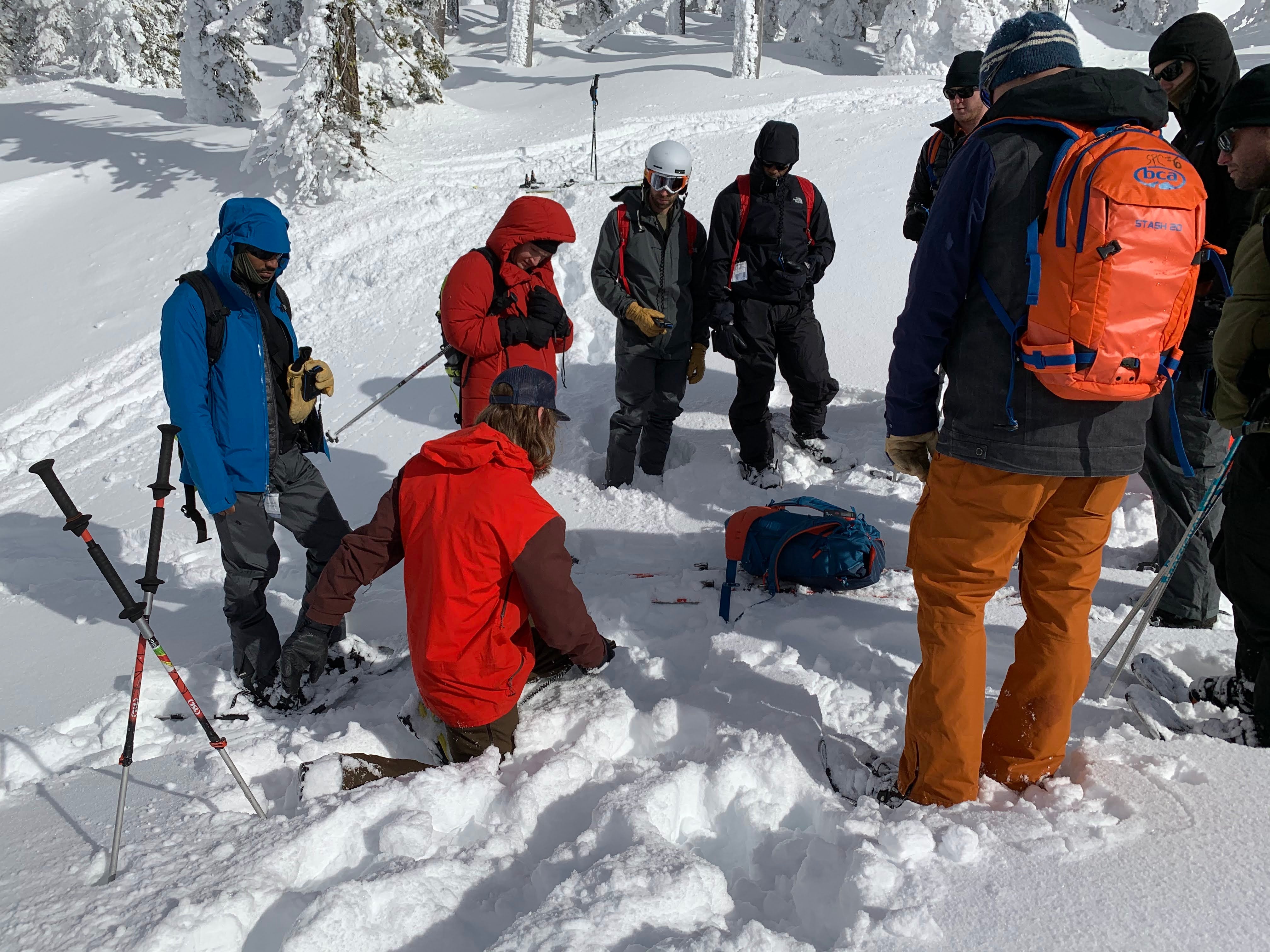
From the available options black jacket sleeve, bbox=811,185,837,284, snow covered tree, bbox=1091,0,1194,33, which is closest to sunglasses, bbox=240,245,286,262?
black jacket sleeve, bbox=811,185,837,284

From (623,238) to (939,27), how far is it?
21857mm

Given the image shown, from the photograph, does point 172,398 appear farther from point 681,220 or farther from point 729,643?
point 681,220

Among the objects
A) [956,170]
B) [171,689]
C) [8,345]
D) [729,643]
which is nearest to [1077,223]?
[956,170]

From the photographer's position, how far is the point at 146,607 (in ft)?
9.42

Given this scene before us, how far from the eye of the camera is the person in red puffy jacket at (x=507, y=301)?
448cm

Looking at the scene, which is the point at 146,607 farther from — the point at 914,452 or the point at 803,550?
the point at 803,550

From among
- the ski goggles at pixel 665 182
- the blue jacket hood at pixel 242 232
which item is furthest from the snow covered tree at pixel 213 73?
the blue jacket hood at pixel 242 232

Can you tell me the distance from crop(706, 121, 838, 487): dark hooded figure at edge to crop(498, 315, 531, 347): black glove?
131cm

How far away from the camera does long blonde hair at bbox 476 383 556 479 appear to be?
296cm

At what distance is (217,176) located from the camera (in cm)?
1266

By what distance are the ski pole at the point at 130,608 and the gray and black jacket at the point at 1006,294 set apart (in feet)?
8.54

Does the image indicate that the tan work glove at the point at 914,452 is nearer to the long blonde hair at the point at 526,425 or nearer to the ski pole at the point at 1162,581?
the ski pole at the point at 1162,581

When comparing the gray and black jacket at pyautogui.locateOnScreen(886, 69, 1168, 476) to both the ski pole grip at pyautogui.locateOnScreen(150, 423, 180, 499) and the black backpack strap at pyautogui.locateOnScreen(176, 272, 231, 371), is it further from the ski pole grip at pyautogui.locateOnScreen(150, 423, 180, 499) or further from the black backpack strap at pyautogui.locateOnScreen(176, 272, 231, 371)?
the black backpack strap at pyautogui.locateOnScreen(176, 272, 231, 371)

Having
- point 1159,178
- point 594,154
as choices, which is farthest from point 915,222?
point 594,154
